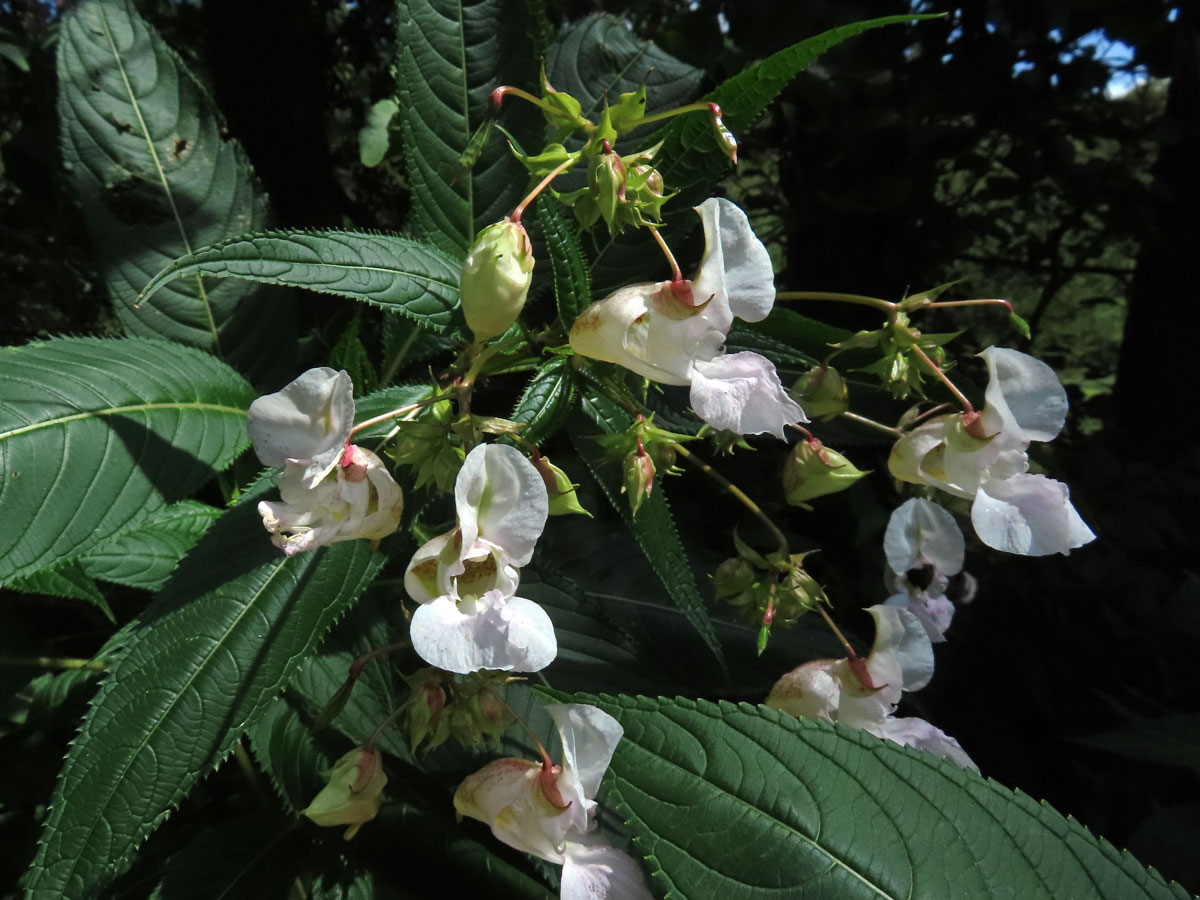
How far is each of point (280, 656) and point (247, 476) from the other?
49cm

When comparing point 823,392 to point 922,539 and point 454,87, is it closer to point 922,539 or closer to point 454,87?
point 922,539

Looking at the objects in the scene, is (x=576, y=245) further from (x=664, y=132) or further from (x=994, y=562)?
(x=994, y=562)

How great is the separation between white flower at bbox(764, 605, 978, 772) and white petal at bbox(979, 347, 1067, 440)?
0.21 meters

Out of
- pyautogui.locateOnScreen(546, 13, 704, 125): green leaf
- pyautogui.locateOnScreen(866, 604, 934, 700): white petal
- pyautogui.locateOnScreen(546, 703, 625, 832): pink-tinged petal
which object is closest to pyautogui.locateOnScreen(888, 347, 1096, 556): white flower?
pyautogui.locateOnScreen(866, 604, 934, 700): white petal

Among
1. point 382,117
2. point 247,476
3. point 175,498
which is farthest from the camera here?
point 382,117

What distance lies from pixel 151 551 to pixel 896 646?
2.82ft

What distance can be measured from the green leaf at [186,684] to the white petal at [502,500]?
0.21m

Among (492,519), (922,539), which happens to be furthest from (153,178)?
(922,539)

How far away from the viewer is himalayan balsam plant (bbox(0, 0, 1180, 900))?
597mm

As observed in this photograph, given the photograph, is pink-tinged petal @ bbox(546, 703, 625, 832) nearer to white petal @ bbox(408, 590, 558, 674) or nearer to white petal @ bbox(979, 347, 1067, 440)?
white petal @ bbox(408, 590, 558, 674)

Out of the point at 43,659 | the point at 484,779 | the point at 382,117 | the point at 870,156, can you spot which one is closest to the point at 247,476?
the point at 43,659

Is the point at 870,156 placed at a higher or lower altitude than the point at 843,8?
lower

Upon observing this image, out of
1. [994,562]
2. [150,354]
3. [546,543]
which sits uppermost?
[150,354]

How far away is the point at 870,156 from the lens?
146 centimetres
